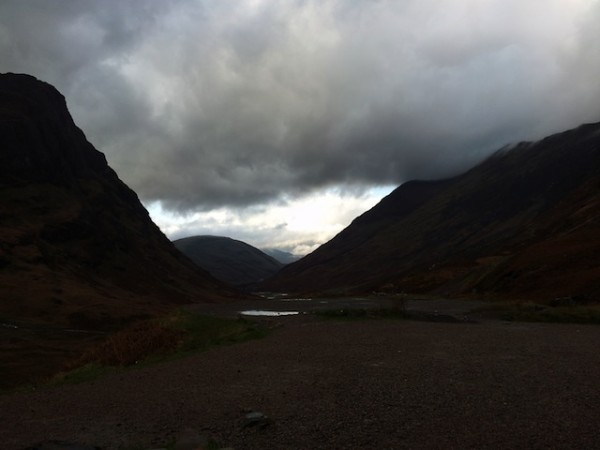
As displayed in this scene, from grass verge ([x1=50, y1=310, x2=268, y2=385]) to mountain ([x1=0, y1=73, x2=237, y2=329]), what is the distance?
36442mm

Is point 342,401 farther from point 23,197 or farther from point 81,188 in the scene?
point 81,188

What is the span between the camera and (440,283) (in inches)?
3398

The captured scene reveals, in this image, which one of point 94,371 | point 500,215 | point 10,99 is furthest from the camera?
point 500,215

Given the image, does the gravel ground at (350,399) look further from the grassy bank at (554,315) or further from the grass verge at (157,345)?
the grassy bank at (554,315)

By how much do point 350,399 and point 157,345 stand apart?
57.1ft

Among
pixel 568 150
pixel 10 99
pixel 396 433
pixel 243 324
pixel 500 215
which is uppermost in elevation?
pixel 10 99

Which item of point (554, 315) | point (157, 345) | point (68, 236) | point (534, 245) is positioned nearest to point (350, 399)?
point (157, 345)

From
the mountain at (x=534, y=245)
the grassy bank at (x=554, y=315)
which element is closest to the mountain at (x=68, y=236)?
the mountain at (x=534, y=245)

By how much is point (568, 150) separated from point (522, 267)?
165m

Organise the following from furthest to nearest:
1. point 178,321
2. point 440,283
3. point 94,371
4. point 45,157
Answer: point 45,157, point 440,283, point 178,321, point 94,371

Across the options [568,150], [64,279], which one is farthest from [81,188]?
[568,150]

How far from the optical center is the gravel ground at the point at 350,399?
9734mm

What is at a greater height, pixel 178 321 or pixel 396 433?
pixel 178 321

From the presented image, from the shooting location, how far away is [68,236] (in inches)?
4488
